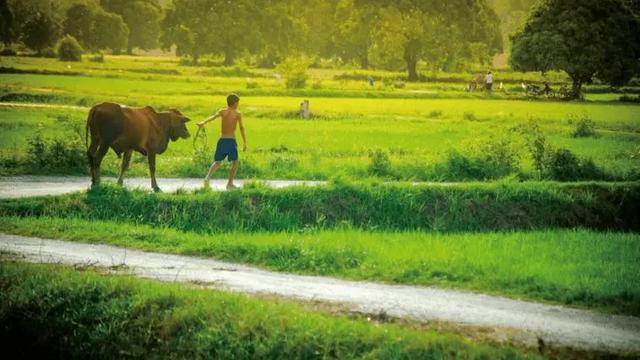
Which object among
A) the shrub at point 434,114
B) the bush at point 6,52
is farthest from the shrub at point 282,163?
the bush at point 6,52

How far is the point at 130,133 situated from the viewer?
1472cm

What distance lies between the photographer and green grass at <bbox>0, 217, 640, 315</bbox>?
9828mm

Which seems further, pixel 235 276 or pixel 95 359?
pixel 235 276

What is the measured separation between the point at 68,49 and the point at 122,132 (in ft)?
129

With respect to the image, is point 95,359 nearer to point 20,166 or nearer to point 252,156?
point 20,166

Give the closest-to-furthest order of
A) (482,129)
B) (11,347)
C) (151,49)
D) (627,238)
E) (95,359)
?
(95,359) < (11,347) < (627,238) < (482,129) < (151,49)

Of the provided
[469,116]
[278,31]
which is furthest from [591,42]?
[278,31]

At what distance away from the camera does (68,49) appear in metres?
51.5

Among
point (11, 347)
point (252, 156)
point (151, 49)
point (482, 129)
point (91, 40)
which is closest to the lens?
point (11, 347)

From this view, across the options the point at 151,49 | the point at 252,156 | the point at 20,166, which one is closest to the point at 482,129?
the point at 252,156

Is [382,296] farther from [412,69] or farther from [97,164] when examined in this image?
[412,69]

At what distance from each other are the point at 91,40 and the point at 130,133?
4184 centimetres

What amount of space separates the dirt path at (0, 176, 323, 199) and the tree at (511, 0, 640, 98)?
28.8 metres

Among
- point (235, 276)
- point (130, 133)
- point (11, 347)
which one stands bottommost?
point (11, 347)
